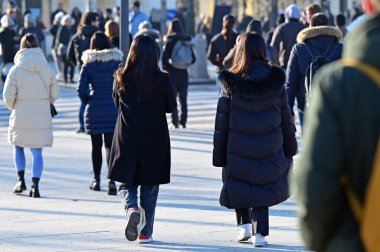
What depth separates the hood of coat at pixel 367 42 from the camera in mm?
3537

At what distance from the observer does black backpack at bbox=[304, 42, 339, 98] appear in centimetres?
1168

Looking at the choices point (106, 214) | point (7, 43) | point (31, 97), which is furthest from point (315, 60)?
point (7, 43)

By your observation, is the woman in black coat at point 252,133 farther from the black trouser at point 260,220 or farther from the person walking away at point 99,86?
the person walking away at point 99,86

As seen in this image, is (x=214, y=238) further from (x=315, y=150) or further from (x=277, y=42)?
(x=277, y=42)

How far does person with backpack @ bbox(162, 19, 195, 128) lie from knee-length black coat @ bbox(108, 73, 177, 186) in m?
9.09

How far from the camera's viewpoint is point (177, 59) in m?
18.2

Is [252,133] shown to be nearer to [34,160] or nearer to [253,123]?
[253,123]

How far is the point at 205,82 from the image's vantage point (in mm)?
30312

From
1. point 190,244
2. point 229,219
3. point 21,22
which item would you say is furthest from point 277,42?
point 21,22

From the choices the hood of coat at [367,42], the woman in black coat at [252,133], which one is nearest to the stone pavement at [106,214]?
the woman in black coat at [252,133]

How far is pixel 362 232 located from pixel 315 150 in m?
0.28

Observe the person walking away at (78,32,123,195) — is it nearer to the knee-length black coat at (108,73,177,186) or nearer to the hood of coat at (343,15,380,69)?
the knee-length black coat at (108,73,177,186)

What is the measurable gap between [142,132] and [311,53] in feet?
11.5

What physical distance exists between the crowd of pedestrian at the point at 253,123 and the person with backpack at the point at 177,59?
5.28ft
